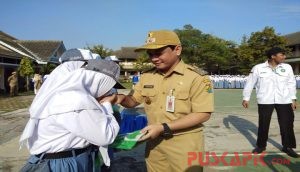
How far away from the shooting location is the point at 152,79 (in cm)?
293

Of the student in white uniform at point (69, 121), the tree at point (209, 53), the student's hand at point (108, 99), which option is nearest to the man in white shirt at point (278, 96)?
the student's hand at point (108, 99)

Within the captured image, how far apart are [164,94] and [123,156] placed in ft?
11.5

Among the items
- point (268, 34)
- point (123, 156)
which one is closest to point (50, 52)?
point (268, 34)

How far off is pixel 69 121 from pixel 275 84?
4.66 m

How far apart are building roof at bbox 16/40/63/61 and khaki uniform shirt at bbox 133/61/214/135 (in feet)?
109

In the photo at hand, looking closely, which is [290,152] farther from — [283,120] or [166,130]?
[166,130]

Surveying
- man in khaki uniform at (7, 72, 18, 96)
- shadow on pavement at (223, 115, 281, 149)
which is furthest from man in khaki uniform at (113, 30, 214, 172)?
man in khaki uniform at (7, 72, 18, 96)

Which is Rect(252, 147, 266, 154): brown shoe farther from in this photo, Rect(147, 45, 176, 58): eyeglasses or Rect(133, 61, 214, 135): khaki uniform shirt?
Rect(147, 45, 176, 58): eyeglasses

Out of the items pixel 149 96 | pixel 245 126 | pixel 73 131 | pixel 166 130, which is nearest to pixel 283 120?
pixel 245 126

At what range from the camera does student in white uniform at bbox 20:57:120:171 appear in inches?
83.7

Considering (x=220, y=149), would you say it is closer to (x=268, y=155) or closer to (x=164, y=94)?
(x=268, y=155)

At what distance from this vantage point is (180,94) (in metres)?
2.69

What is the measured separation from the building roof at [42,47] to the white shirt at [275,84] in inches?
1210

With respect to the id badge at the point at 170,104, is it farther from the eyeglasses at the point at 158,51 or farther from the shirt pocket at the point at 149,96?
the eyeglasses at the point at 158,51
